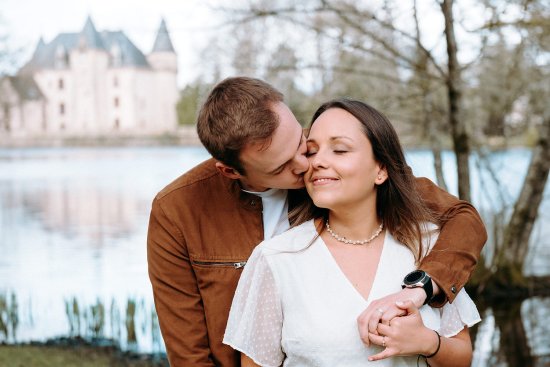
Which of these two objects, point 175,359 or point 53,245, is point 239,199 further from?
point 53,245

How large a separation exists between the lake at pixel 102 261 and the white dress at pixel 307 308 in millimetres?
1297

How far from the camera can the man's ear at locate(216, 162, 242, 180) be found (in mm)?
2014

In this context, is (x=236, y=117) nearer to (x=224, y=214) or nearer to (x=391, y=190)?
(x=224, y=214)

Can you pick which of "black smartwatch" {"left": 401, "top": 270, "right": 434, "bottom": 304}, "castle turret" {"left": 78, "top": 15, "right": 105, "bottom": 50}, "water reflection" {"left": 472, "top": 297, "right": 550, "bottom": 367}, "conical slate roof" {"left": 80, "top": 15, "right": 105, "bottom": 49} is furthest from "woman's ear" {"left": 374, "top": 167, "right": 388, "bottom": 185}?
"conical slate roof" {"left": 80, "top": 15, "right": 105, "bottom": 49}

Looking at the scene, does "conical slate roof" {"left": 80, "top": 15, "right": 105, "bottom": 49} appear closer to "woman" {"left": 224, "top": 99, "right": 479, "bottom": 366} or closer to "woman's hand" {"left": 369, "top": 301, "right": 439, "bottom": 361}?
"woman" {"left": 224, "top": 99, "right": 479, "bottom": 366}

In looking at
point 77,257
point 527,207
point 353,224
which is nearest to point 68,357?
point 353,224

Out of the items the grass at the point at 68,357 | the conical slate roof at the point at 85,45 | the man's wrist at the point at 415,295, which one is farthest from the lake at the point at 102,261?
the conical slate roof at the point at 85,45

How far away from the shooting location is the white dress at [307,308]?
Answer: 1.74 meters

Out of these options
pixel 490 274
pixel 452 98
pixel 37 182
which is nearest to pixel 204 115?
pixel 452 98

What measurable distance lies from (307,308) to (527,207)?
487 centimetres

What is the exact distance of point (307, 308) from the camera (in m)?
1.77

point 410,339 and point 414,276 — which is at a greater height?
point 414,276

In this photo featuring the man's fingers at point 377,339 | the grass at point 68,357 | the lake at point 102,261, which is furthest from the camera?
the lake at point 102,261

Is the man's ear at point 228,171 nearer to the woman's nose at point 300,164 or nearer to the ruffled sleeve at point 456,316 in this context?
the woman's nose at point 300,164
